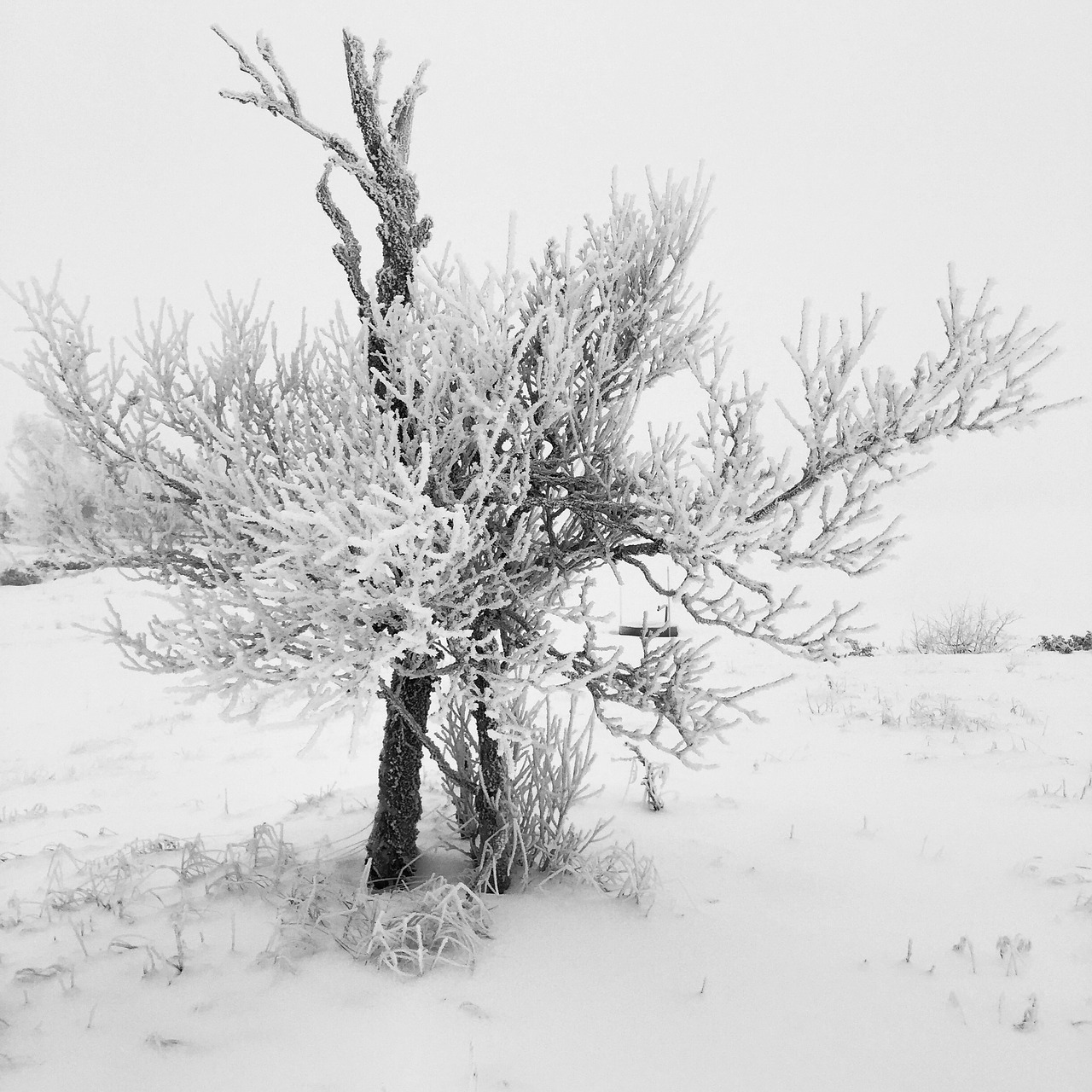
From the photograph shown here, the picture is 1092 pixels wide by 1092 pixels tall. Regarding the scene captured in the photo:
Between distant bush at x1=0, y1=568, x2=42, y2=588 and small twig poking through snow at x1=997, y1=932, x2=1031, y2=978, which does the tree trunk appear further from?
distant bush at x1=0, y1=568, x2=42, y2=588

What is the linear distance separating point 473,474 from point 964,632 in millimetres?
9907

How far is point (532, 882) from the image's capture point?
3771mm

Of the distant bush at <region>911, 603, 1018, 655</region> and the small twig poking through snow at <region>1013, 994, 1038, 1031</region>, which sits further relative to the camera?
the distant bush at <region>911, 603, 1018, 655</region>

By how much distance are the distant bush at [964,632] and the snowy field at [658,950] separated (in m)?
4.97

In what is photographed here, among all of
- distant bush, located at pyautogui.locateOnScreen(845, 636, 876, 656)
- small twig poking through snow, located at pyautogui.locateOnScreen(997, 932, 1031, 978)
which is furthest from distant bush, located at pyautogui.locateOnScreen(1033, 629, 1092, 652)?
small twig poking through snow, located at pyautogui.locateOnScreen(997, 932, 1031, 978)

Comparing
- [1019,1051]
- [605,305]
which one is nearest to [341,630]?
[605,305]

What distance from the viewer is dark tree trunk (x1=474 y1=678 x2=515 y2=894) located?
3.73m

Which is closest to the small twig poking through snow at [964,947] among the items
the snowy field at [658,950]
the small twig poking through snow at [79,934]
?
the snowy field at [658,950]

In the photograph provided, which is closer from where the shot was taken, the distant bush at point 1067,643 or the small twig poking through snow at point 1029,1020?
the small twig poking through snow at point 1029,1020

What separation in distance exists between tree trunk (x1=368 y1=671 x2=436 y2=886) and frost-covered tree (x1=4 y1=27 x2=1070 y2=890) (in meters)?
0.01

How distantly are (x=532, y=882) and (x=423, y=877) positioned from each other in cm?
54

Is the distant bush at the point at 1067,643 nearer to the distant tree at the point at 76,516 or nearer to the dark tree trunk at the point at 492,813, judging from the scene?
the dark tree trunk at the point at 492,813

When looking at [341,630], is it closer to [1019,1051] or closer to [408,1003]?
[408,1003]

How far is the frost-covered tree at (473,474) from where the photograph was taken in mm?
2719
